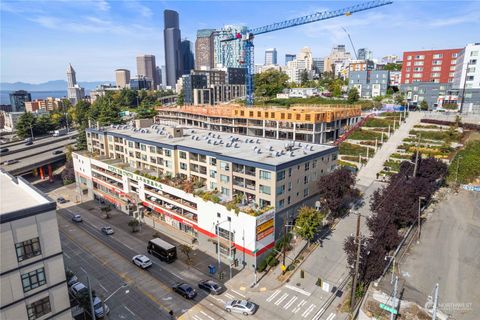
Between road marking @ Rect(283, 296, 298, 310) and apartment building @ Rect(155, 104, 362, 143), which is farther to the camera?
apartment building @ Rect(155, 104, 362, 143)

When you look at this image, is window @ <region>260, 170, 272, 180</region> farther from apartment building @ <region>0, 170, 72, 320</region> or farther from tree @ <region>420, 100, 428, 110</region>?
tree @ <region>420, 100, 428, 110</region>

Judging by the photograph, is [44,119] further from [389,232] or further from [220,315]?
[389,232]

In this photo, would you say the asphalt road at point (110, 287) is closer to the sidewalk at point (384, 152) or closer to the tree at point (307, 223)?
the tree at point (307, 223)

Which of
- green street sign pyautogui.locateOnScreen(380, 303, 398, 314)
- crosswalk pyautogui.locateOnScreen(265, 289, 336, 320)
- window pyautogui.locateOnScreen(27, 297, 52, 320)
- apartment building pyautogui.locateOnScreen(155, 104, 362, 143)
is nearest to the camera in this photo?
window pyautogui.locateOnScreen(27, 297, 52, 320)

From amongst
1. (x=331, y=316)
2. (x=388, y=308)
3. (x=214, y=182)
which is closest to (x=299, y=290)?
(x=331, y=316)

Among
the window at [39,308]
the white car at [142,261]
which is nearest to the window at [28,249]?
the window at [39,308]

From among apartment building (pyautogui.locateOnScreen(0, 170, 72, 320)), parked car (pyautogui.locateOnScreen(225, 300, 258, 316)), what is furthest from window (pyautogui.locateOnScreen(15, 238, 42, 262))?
parked car (pyautogui.locateOnScreen(225, 300, 258, 316))

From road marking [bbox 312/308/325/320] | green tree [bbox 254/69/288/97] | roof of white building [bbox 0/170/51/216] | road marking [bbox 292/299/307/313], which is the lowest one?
road marking [bbox 292/299/307/313]
